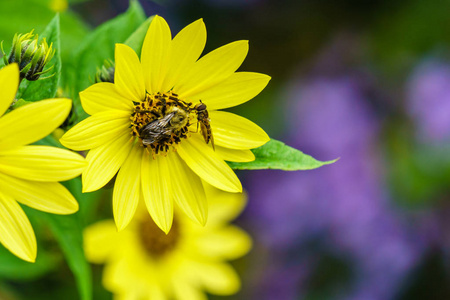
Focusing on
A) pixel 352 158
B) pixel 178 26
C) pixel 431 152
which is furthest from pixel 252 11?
pixel 431 152

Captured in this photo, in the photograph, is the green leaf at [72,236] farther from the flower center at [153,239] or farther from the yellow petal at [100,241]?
the flower center at [153,239]

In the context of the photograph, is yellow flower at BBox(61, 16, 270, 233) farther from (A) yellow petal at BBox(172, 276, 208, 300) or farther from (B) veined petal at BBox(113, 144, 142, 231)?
(A) yellow petal at BBox(172, 276, 208, 300)

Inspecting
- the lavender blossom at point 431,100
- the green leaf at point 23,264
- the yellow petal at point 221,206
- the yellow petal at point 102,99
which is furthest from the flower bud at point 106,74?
the lavender blossom at point 431,100

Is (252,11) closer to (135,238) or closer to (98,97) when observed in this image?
(135,238)

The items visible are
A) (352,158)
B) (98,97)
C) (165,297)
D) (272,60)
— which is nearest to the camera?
(98,97)

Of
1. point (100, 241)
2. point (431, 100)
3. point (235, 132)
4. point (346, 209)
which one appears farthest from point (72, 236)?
point (431, 100)

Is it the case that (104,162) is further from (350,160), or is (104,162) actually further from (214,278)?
(350,160)

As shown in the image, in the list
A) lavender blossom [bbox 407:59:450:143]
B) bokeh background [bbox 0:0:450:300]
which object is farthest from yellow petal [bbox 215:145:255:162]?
lavender blossom [bbox 407:59:450:143]

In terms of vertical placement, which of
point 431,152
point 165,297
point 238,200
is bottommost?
point 165,297
